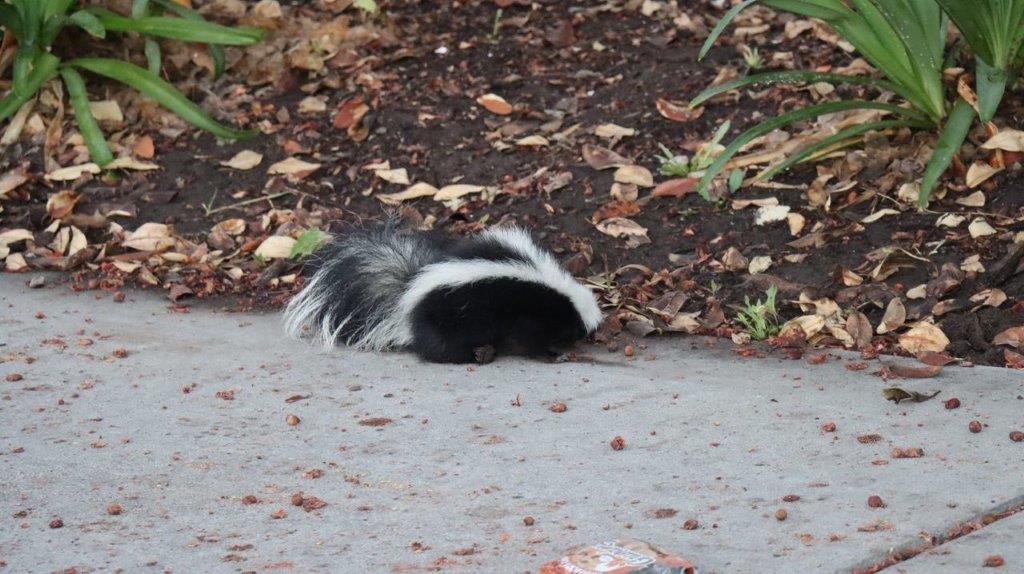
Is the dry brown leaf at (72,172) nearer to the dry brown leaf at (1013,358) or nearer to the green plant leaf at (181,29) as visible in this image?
the green plant leaf at (181,29)

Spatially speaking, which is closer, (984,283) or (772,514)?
(772,514)

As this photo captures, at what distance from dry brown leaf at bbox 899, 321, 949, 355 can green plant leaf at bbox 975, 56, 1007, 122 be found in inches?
35.8

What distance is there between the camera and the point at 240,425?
3.80 m

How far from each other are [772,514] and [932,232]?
221cm

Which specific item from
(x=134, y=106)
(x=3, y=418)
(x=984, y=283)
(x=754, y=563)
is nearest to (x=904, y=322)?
(x=984, y=283)

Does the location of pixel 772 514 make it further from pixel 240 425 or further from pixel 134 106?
pixel 134 106

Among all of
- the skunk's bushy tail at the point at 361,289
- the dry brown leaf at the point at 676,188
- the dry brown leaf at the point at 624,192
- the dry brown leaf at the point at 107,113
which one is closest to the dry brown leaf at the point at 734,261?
the dry brown leaf at the point at 676,188

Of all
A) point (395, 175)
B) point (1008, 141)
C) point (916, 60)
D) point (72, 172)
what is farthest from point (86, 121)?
point (1008, 141)

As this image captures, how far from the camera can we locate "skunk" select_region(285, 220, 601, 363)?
4.46 meters

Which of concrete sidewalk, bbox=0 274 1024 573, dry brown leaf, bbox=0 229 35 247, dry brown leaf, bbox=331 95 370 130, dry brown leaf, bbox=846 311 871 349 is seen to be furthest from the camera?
dry brown leaf, bbox=331 95 370 130

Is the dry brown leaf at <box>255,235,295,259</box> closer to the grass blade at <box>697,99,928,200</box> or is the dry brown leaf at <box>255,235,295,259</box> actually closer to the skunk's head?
the skunk's head

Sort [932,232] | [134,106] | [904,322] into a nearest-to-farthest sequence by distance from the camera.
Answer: [904,322] → [932,232] → [134,106]

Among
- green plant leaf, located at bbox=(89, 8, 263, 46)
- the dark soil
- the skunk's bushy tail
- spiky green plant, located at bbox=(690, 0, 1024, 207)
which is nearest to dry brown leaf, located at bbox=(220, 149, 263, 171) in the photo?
the dark soil

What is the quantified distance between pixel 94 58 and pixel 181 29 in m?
0.51
